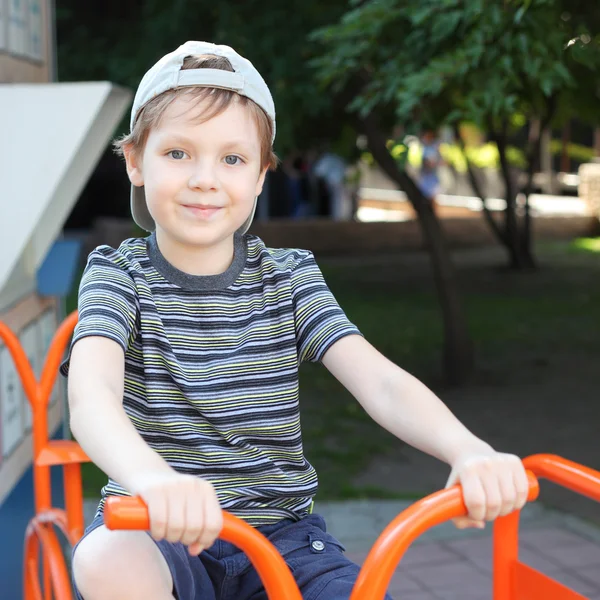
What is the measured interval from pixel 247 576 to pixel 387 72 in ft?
11.1

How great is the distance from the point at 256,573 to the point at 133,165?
706 millimetres

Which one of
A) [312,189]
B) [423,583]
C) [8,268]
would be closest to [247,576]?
[8,268]

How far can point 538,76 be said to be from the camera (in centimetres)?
372

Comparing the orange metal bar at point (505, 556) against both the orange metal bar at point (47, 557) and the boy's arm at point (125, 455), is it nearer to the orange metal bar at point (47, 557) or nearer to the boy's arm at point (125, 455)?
the boy's arm at point (125, 455)

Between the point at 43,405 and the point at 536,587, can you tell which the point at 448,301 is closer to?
the point at 43,405

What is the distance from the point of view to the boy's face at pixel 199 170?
1.58 m

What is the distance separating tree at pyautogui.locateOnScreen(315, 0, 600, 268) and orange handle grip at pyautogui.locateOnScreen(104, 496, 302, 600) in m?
2.57

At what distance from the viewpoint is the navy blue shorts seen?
1503 millimetres

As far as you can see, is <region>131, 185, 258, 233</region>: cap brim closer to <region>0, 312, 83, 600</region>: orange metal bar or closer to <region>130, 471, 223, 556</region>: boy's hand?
<region>0, 312, 83, 600</region>: orange metal bar

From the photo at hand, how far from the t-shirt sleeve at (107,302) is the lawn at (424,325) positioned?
10.6 ft

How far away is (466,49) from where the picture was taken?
3.79 metres

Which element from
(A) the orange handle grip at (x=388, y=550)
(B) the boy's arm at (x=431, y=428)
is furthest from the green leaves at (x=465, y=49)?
(A) the orange handle grip at (x=388, y=550)

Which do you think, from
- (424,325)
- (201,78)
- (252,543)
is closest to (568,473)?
(252,543)

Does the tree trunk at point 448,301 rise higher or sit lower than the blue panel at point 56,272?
lower
